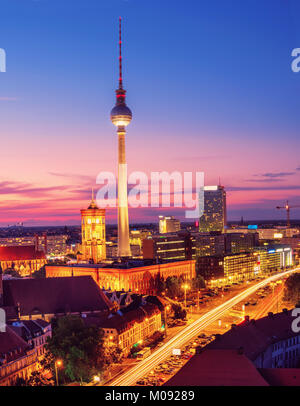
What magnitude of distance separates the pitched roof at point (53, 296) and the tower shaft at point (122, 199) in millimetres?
61375

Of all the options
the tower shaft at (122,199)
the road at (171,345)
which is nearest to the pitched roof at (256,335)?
the road at (171,345)

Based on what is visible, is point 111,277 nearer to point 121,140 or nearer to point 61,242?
point 121,140

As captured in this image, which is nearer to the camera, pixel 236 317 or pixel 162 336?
pixel 162 336

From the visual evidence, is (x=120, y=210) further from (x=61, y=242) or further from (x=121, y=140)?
(x=61, y=242)

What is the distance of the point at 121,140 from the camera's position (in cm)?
11462

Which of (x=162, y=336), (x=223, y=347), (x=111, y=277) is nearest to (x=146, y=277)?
(x=111, y=277)

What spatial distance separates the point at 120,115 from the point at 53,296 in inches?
2754

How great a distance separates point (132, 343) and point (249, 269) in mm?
64089

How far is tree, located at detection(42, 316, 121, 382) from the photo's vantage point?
1284 inches

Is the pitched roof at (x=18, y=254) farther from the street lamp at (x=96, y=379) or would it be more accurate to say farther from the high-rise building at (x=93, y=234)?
the street lamp at (x=96, y=379)

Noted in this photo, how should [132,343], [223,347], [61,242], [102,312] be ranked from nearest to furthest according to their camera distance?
[223,347], [132,343], [102,312], [61,242]

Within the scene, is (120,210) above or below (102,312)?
above
